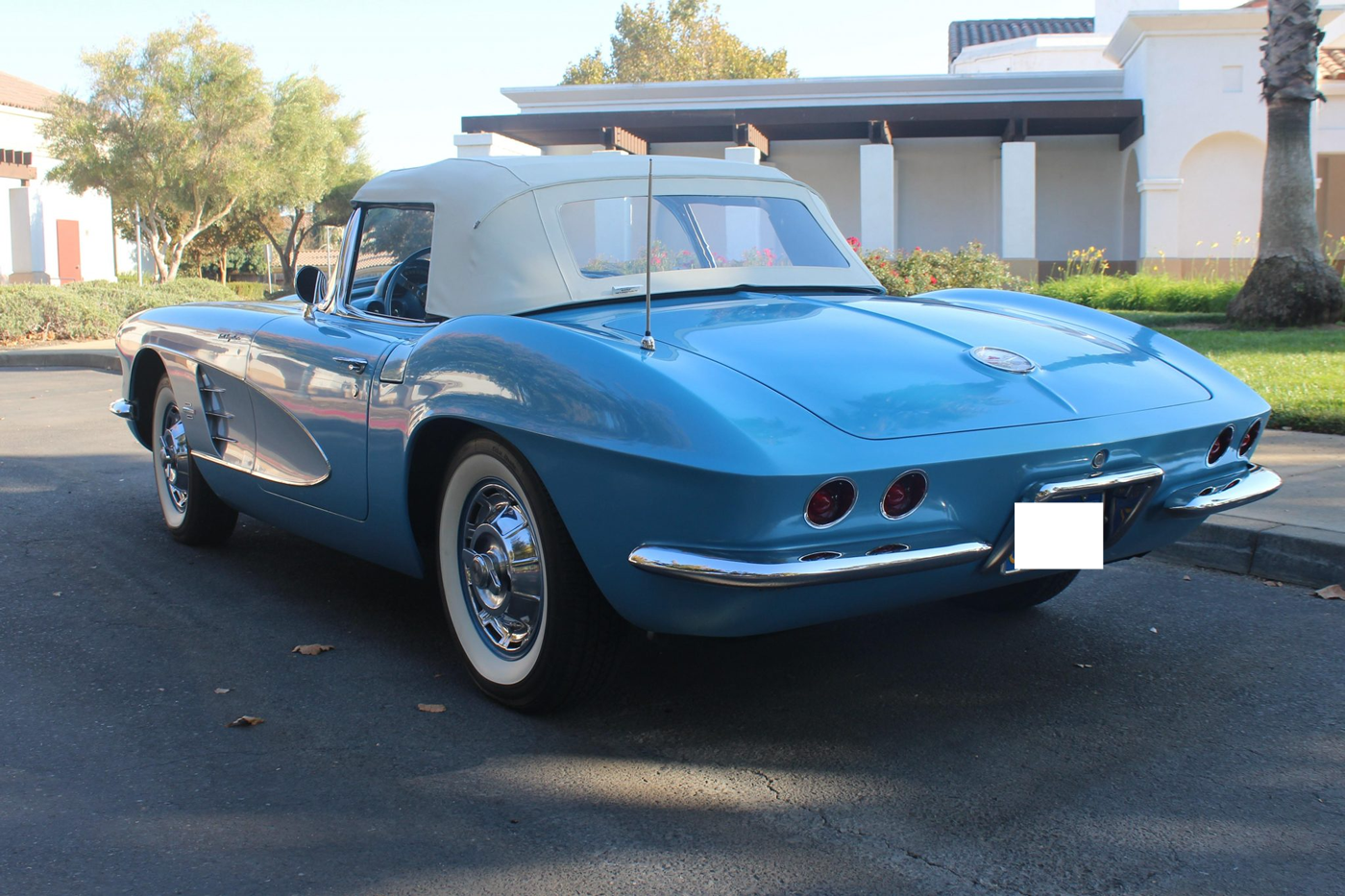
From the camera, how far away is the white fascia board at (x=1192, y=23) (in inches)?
794

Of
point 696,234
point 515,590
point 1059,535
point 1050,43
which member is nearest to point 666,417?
point 515,590

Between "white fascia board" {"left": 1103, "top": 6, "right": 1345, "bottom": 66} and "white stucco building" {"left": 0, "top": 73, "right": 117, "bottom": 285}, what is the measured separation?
28.5 m

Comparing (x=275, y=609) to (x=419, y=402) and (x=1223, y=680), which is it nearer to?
(x=419, y=402)

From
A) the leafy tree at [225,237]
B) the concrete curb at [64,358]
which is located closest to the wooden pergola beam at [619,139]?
the concrete curb at [64,358]

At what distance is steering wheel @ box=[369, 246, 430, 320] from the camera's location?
4060 millimetres

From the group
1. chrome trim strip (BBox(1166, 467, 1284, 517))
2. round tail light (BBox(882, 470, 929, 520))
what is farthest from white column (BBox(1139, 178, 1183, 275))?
round tail light (BBox(882, 470, 929, 520))

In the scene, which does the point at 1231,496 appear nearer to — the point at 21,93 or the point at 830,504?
the point at 830,504

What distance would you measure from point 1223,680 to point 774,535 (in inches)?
67.8

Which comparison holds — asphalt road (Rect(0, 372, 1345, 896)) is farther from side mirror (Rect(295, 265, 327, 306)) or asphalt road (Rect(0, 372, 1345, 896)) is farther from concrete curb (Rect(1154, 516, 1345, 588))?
side mirror (Rect(295, 265, 327, 306))

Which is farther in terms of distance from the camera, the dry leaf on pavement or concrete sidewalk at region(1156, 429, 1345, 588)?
concrete sidewalk at region(1156, 429, 1345, 588)

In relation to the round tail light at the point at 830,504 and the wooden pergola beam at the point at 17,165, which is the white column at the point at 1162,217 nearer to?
the round tail light at the point at 830,504

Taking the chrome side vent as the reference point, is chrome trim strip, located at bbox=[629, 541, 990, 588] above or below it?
below

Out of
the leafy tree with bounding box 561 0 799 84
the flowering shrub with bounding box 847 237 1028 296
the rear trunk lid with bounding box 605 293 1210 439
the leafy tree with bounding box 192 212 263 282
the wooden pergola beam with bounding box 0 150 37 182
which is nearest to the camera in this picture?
the rear trunk lid with bounding box 605 293 1210 439

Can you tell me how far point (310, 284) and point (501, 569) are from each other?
5.90ft
